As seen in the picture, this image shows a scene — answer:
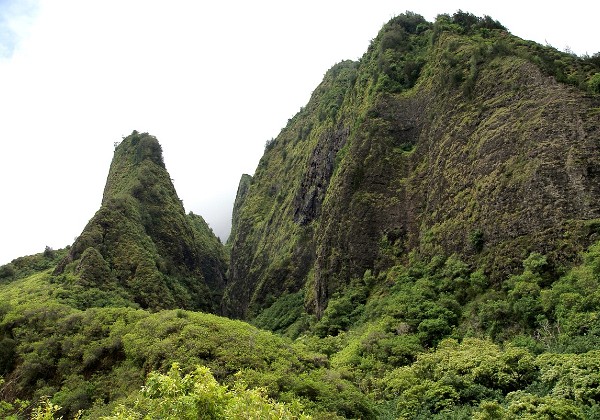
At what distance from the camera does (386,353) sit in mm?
28141

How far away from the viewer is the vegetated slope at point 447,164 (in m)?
28.4

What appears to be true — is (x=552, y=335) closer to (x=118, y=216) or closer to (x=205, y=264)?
(x=118, y=216)

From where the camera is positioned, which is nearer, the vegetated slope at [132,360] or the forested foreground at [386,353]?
the forested foreground at [386,353]

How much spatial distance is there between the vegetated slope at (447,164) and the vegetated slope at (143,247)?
13.2 m

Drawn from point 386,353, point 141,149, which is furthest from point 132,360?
point 141,149

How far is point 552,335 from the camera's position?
2120 cm

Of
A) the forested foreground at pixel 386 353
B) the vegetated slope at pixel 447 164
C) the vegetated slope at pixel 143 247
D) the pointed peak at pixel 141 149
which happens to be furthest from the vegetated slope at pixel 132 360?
the pointed peak at pixel 141 149

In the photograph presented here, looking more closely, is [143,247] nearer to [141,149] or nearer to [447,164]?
[141,149]

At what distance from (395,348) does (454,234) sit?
1125 cm

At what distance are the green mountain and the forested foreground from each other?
12cm

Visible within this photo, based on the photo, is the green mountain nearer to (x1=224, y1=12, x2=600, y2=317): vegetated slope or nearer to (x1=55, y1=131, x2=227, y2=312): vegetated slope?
Result: (x1=224, y1=12, x2=600, y2=317): vegetated slope

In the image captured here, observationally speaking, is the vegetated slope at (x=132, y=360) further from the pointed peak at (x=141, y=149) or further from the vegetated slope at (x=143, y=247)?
the pointed peak at (x=141, y=149)

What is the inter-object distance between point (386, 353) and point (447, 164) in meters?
19.0

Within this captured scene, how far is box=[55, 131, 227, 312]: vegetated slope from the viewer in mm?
54656
